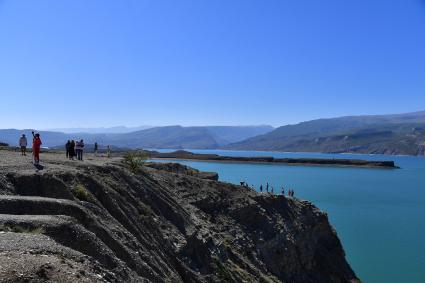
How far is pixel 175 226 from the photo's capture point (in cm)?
2469

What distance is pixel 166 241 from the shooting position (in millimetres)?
22328

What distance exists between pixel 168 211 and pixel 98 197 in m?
6.40

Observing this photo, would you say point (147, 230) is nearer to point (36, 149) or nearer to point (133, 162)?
point (36, 149)

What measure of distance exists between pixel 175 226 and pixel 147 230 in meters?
3.76

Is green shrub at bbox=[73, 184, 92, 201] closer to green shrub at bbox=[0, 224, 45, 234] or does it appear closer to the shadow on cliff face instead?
the shadow on cliff face

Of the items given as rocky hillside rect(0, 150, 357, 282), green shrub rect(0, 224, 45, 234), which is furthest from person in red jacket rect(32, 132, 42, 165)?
green shrub rect(0, 224, 45, 234)

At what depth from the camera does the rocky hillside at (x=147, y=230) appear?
Result: 10.7m

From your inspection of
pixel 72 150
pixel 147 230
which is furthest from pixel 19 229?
pixel 72 150

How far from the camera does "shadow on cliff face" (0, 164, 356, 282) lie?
1388 centimetres

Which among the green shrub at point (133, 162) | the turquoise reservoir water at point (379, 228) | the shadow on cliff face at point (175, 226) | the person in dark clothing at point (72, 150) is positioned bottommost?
the turquoise reservoir water at point (379, 228)

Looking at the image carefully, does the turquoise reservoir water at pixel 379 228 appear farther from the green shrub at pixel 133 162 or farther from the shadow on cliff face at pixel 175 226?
the green shrub at pixel 133 162

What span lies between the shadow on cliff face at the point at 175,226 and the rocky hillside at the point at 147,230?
1.8 inches

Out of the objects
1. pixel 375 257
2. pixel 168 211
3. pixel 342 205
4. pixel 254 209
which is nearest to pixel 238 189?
pixel 254 209

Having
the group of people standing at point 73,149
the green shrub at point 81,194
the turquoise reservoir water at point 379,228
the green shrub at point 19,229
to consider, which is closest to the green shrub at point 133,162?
the group of people standing at point 73,149
